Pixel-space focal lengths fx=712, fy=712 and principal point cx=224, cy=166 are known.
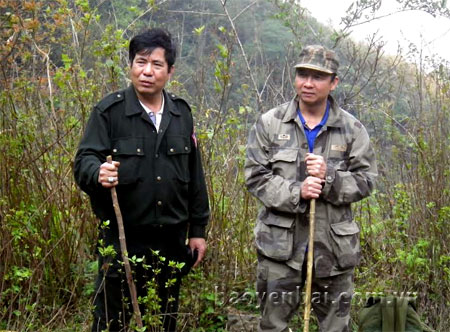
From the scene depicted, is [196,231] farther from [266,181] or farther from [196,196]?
[266,181]

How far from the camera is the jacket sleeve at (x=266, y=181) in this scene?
12.5ft

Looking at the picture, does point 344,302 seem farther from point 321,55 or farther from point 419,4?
point 419,4

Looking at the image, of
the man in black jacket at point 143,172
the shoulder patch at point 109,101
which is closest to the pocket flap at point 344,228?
the man in black jacket at point 143,172

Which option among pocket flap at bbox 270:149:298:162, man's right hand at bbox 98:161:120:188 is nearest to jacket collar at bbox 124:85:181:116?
man's right hand at bbox 98:161:120:188

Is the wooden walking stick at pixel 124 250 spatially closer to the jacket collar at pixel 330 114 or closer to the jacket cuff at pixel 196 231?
the jacket cuff at pixel 196 231

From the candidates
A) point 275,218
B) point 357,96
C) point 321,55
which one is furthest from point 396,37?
point 275,218

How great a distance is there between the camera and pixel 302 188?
3.79 m

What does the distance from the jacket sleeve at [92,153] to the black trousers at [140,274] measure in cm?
35

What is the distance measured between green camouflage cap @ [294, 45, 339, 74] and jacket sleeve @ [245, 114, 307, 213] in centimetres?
39

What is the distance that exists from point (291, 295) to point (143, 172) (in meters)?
1.08

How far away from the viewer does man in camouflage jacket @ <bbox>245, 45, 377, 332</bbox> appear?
3879 millimetres

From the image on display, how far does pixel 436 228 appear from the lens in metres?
5.28

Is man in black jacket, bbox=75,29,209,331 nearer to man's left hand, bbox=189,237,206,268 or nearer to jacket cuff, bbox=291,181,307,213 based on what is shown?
man's left hand, bbox=189,237,206,268

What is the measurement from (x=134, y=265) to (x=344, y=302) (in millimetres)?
1208
